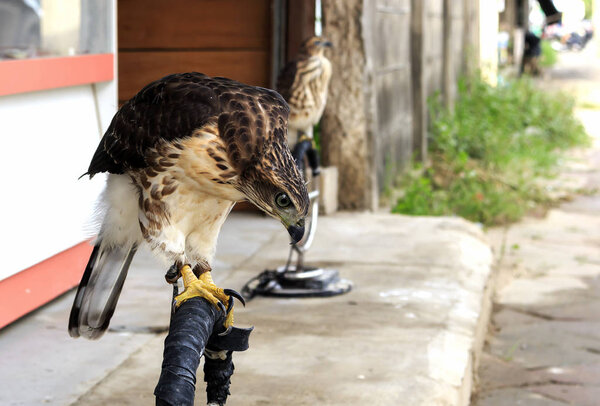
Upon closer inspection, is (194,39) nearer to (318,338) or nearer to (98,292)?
(318,338)

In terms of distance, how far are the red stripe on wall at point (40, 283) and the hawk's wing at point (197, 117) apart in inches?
71.9

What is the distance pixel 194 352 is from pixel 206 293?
288 millimetres

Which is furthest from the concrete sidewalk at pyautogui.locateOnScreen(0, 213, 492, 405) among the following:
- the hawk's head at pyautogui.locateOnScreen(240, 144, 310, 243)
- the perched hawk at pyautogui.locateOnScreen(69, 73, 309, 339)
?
the hawk's head at pyautogui.locateOnScreen(240, 144, 310, 243)

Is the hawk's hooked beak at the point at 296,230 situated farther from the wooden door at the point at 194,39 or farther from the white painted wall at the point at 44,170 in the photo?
the wooden door at the point at 194,39

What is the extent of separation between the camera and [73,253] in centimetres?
425

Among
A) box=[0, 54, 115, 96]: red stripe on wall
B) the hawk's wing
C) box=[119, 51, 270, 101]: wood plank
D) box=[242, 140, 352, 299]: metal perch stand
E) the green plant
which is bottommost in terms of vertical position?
box=[242, 140, 352, 299]: metal perch stand

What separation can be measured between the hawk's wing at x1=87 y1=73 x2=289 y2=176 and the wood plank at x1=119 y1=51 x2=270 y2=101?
426 cm

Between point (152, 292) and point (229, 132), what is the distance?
2.66 m

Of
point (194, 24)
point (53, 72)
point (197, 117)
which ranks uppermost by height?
point (194, 24)

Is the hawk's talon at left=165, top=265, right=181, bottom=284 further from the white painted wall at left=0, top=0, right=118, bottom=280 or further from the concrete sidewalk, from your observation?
the white painted wall at left=0, top=0, right=118, bottom=280

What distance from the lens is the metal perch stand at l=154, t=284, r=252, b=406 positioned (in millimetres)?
1736

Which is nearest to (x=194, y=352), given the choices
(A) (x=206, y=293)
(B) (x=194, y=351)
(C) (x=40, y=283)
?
(B) (x=194, y=351)

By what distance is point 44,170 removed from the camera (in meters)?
3.96

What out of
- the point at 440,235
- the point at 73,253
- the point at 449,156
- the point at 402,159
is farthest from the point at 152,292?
the point at 449,156
